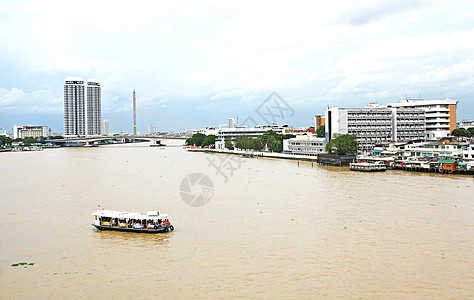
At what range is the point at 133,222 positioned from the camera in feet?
25.6

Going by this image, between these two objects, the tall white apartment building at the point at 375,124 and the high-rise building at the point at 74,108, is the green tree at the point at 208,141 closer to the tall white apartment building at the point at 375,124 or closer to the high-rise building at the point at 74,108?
the tall white apartment building at the point at 375,124

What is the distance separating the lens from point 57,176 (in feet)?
57.0

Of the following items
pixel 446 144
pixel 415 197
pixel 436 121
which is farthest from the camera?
pixel 436 121

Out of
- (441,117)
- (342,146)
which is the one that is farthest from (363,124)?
(441,117)

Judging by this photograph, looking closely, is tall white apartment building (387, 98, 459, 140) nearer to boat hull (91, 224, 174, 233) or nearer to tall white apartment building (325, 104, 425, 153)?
tall white apartment building (325, 104, 425, 153)

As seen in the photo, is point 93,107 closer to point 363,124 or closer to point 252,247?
point 363,124

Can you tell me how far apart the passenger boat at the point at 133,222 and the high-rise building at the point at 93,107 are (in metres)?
70.3

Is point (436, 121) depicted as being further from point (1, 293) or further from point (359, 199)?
point (1, 293)

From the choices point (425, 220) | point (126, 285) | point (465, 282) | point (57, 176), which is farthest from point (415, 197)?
point (57, 176)

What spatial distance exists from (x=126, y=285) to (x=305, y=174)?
41.9ft

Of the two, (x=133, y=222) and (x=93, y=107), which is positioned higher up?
(x=93, y=107)

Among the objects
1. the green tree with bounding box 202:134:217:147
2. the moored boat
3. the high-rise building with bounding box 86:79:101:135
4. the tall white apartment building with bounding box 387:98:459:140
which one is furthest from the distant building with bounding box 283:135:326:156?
the high-rise building with bounding box 86:79:101:135

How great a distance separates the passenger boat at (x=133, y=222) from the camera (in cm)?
759

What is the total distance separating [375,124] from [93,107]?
59.0 metres
